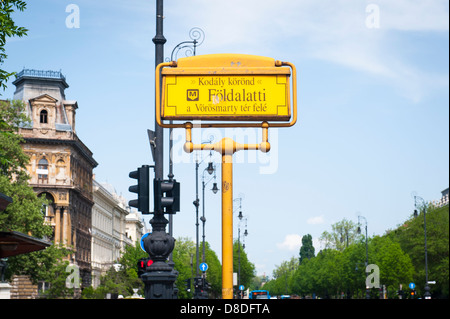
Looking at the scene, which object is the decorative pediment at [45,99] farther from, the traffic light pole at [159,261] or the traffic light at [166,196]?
the traffic light at [166,196]

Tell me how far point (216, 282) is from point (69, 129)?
1691 inches

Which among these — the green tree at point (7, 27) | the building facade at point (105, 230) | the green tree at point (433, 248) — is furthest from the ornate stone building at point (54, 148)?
the green tree at point (7, 27)

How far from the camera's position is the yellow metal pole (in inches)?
296

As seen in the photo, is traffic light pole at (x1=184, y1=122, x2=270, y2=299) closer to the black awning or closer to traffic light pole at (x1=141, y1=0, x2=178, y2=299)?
traffic light pole at (x1=141, y1=0, x2=178, y2=299)

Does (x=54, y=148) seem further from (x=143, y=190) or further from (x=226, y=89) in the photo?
(x=226, y=89)

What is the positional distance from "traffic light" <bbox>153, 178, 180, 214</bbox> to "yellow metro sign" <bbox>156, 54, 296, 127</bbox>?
609cm

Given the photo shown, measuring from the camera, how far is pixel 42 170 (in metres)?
88.3

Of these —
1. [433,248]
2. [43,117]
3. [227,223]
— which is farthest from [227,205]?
[433,248]

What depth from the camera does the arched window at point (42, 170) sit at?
88131mm

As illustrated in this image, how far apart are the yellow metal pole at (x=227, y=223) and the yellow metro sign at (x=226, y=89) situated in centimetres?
50

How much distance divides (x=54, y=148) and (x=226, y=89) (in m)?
83.4
